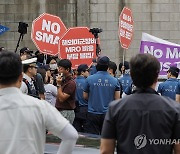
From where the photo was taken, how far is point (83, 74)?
432 inches

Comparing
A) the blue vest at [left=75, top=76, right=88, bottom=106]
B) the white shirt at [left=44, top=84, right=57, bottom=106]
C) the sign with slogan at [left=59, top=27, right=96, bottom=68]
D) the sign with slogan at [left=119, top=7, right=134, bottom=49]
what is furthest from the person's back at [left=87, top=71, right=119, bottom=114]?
the sign with slogan at [left=119, top=7, right=134, bottom=49]

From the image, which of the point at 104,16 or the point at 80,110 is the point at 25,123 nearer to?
the point at 80,110

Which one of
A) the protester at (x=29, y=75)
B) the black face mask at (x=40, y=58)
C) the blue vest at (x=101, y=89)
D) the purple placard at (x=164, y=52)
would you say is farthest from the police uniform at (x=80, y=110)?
the purple placard at (x=164, y=52)

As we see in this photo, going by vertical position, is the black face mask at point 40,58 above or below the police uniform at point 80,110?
above

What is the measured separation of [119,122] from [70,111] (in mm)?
5495

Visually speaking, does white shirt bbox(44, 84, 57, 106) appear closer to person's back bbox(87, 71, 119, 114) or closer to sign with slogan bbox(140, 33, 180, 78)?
person's back bbox(87, 71, 119, 114)

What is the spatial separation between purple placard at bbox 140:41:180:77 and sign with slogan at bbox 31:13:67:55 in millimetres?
1984

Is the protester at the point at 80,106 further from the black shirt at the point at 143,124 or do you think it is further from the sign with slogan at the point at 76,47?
the black shirt at the point at 143,124

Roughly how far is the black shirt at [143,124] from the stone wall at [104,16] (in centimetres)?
1448

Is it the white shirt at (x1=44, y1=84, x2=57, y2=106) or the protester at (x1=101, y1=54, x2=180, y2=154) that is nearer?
the protester at (x1=101, y1=54, x2=180, y2=154)

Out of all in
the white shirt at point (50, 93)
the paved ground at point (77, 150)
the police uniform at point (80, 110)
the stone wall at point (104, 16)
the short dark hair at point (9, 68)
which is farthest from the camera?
the stone wall at point (104, 16)

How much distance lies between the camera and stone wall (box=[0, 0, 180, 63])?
18312 millimetres

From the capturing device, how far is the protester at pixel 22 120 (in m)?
3.63

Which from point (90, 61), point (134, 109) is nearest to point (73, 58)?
point (90, 61)
